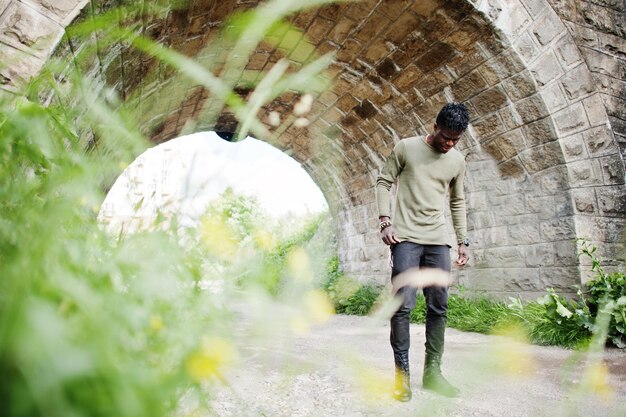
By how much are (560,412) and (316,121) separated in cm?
500

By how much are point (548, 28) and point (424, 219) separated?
2.75 metres

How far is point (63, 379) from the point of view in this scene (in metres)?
0.27

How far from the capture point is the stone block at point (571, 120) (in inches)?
157

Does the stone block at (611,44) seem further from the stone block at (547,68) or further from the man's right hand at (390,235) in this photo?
the man's right hand at (390,235)

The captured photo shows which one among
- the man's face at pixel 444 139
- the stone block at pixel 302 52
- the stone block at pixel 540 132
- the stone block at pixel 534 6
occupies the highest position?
the stone block at pixel 534 6

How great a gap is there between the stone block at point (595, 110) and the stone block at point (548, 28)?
2.18 feet

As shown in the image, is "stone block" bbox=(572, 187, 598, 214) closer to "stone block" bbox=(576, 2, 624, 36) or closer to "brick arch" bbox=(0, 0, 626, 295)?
"brick arch" bbox=(0, 0, 626, 295)

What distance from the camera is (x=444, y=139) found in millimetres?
2518

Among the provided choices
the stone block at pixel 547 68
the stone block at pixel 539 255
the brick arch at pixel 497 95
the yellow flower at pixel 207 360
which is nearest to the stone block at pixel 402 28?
the brick arch at pixel 497 95

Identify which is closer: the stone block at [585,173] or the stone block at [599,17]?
the stone block at [585,173]

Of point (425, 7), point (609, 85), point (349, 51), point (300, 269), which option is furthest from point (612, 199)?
point (300, 269)

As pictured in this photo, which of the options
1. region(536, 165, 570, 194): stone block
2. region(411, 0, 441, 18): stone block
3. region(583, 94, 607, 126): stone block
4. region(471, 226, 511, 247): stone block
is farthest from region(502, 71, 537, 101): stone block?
region(471, 226, 511, 247): stone block

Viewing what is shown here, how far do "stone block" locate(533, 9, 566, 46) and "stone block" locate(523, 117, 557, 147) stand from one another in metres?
0.73

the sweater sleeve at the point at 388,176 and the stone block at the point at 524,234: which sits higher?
the sweater sleeve at the point at 388,176
